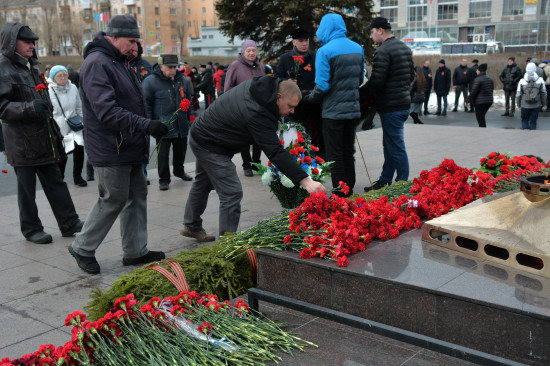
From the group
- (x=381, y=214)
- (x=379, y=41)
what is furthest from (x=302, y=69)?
(x=381, y=214)

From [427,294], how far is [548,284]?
56 centimetres

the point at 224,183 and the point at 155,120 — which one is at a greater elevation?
the point at 155,120

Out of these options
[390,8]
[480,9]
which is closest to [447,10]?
[480,9]

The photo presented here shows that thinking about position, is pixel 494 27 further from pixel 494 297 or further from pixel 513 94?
pixel 494 297

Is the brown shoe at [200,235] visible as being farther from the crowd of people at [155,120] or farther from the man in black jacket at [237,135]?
the man in black jacket at [237,135]

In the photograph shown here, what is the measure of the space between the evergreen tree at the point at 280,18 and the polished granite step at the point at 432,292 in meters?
17.0

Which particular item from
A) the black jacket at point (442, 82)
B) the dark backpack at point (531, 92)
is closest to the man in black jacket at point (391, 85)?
the dark backpack at point (531, 92)

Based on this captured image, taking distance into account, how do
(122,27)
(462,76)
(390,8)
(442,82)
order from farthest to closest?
1. (390,8)
2. (462,76)
3. (442,82)
4. (122,27)

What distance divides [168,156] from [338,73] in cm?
290

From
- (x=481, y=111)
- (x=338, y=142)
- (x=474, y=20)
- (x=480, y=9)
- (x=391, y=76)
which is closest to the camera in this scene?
(x=338, y=142)

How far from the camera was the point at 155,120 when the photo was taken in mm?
4930

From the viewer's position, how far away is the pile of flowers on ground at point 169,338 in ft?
8.43

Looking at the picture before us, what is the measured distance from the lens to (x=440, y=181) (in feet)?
15.5

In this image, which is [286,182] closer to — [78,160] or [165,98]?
[165,98]
